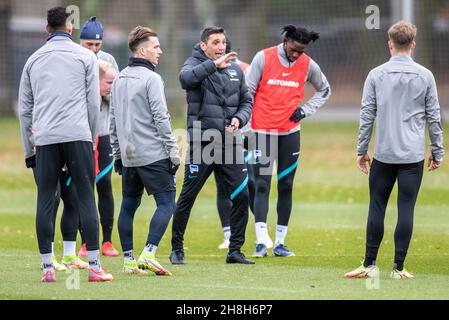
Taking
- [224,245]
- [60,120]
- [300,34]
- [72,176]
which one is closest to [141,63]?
[60,120]

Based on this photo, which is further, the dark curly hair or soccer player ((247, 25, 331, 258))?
soccer player ((247, 25, 331, 258))

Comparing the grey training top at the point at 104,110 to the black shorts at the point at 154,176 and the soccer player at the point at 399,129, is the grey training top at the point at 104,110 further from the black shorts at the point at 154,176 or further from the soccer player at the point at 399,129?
the soccer player at the point at 399,129

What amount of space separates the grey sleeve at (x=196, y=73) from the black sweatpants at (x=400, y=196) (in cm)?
185

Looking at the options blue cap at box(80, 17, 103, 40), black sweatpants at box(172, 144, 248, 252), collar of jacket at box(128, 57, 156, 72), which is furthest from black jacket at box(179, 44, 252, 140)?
blue cap at box(80, 17, 103, 40)

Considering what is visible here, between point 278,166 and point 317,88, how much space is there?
3.63 ft

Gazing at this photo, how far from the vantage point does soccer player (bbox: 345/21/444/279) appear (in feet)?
29.0

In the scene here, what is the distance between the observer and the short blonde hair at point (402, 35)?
8852 millimetres

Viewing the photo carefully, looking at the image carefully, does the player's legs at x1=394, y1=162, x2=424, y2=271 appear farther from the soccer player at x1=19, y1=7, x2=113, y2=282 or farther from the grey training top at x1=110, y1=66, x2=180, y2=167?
the soccer player at x1=19, y1=7, x2=113, y2=282

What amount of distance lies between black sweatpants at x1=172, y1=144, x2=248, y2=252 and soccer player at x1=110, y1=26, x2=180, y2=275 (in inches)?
31.8

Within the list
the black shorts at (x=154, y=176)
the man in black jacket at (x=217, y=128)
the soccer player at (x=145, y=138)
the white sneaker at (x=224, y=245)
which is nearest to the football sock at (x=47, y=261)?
the soccer player at (x=145, y=138)

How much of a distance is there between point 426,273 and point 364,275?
72cm

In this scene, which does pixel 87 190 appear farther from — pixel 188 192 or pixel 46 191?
pixel 188 192

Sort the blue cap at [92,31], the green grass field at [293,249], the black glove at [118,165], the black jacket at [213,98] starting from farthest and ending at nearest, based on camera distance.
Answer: the blue cap at [92,31] < the black jacket at [213,98] < the black glove at [118,165] < the green grass field at [293,249]

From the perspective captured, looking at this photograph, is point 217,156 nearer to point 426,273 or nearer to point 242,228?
point 242,228
